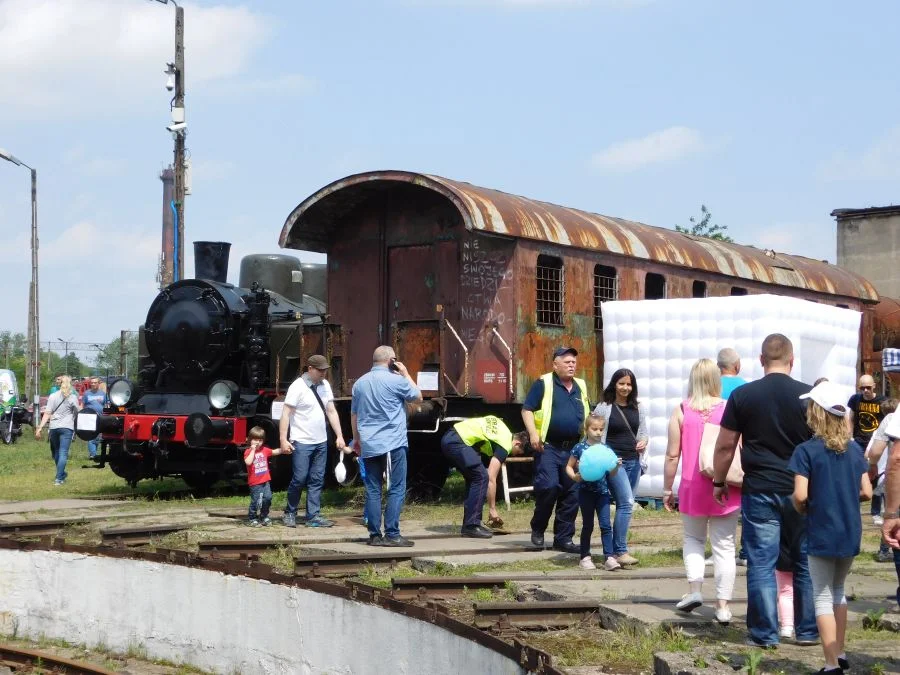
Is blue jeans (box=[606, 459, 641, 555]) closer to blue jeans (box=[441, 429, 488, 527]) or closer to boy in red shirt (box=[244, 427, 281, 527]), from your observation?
blue jeans (box=[441, 429, 488, 527])

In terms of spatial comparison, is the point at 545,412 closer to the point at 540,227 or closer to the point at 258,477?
the point at 258,477

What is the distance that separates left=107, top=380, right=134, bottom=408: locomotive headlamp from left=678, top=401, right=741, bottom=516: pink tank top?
1117cm

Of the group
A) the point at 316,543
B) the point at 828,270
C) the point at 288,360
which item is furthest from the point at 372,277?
the point at 828,270

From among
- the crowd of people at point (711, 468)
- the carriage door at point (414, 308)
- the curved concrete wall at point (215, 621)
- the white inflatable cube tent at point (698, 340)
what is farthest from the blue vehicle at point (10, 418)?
the curved concrete wall at point (215, 621)

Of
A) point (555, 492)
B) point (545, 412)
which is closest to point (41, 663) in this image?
point (555, 492)

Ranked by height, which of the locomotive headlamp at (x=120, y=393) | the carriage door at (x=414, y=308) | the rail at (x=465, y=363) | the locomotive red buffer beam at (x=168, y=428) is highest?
the carriage door at (x=414, y=308)

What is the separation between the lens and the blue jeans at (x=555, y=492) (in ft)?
A: 33.8

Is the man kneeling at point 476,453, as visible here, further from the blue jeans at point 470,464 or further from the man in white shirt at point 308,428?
the man in white shirt at point 308,428

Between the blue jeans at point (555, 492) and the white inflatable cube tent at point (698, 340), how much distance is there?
151 inches

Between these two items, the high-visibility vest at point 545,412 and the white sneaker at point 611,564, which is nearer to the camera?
the white sneaker at point 611,564

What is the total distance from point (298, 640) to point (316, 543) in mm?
1997

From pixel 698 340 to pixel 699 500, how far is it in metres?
7.22

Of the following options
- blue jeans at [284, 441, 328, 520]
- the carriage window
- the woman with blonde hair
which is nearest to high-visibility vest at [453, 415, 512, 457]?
blue jeans at [284, 441, 328, 520]

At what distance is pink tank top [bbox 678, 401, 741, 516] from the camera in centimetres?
Result: 713
